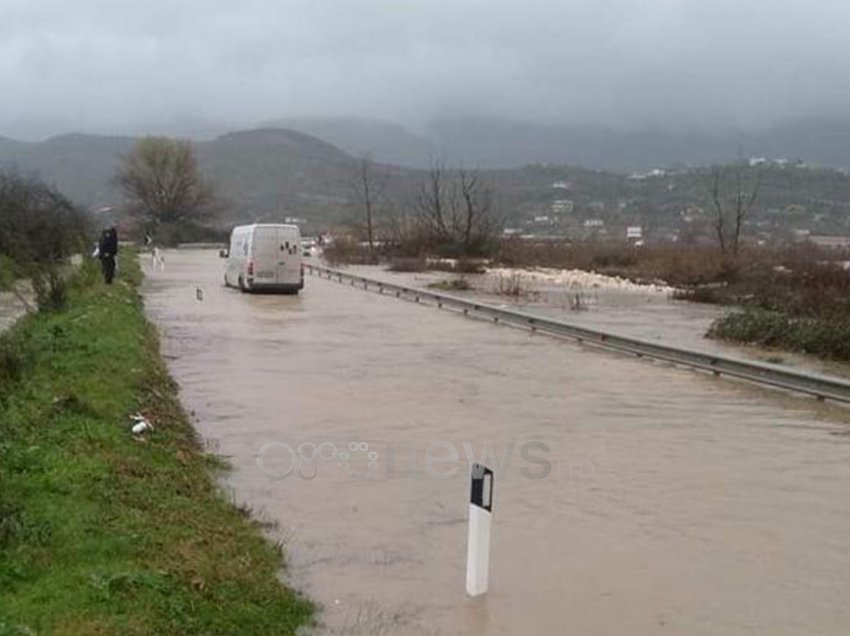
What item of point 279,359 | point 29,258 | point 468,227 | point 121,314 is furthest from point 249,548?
point 468,227

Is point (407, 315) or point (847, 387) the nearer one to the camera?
point (847, 387)

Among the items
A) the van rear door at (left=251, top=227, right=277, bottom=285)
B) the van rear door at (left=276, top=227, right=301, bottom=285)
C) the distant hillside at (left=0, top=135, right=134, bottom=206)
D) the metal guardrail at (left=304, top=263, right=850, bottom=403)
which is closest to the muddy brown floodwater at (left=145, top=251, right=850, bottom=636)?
the metal guardrail at (left=304, top=263, right=850, bottom=403)

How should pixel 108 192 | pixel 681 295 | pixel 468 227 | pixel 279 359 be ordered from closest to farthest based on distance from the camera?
pixel 279 359, pixel 681 295, pixel 468 227, pixel 108 192

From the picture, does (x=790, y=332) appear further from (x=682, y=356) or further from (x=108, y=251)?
(x=108, y=251)

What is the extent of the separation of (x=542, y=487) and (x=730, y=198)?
310 feet

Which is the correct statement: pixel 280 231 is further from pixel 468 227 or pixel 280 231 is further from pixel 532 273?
pixel 468 227

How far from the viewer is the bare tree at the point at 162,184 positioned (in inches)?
4956

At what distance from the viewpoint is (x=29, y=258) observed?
132ft

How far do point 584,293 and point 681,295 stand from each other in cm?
385

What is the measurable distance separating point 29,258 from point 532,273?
27324 millimetres

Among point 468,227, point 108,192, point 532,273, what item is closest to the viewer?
point 532,273

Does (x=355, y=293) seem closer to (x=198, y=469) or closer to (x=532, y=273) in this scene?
(x=532, y=273)

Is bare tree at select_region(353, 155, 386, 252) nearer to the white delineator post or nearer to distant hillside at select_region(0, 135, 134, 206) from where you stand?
distant hillside at select_region(0, 135, 134, 206)

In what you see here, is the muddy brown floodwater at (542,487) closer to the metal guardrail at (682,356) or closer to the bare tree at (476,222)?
the metal guardrail at (682,356)
